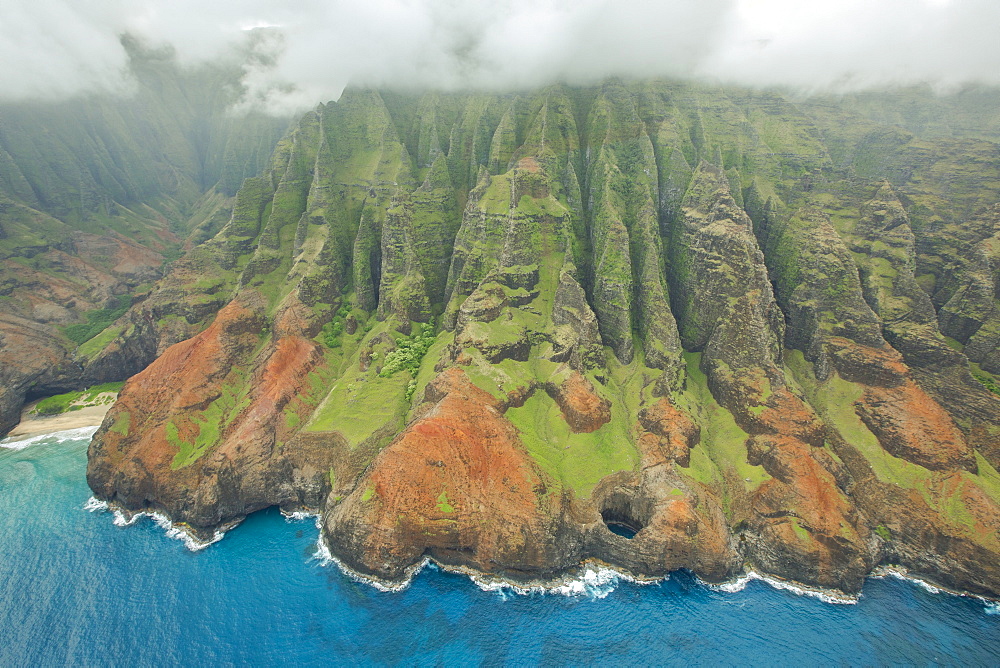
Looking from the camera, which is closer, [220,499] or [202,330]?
[220,499]

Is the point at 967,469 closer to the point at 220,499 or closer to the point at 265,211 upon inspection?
the point at 220,499

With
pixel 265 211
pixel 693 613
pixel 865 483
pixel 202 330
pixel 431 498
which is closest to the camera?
pixel 693 613

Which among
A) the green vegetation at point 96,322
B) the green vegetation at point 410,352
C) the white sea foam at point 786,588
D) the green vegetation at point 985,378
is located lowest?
the white sea foam at point 786,588

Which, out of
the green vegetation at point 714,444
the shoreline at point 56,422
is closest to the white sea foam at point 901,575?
the green vegetation at point 714,444

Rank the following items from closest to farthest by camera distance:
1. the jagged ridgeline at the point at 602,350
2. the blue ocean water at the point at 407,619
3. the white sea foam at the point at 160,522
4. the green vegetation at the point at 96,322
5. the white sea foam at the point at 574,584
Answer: the blue ocean water at the point at 407,619, the white sea foam at the point at 574,584, the jagged ridgeline at the point at 602,350, the white sea foam at the point at 160,522, the green vegetation at the point at 96,322

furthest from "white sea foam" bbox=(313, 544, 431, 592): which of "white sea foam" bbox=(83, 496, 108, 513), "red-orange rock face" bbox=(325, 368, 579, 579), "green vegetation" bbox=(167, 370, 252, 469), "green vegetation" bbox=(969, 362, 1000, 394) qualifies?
"green vegetation" bbox=(969, 362, 1000, 394)

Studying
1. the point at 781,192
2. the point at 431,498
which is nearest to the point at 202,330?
the point at 431,498

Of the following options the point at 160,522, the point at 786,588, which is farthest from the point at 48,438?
the point at 786,588

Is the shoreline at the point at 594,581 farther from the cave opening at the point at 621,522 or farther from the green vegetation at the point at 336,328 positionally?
the green vegetation at the point at 336,328
